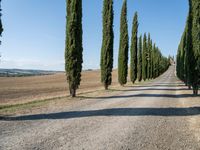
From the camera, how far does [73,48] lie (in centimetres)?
2245

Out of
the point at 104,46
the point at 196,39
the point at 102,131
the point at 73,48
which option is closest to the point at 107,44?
the point at 104,46

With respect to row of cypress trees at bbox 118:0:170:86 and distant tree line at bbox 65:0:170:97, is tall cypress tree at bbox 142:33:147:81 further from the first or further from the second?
distant tree line at bbox 65:0:170:97

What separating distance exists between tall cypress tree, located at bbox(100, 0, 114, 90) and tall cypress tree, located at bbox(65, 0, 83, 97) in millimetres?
10026

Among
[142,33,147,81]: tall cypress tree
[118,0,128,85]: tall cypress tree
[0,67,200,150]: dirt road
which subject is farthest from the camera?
[142,33,147,81]: tall cypress tree

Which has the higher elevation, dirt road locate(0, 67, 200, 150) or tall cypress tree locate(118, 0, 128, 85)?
tall cypress tree locate(118, 0, 128, 85)

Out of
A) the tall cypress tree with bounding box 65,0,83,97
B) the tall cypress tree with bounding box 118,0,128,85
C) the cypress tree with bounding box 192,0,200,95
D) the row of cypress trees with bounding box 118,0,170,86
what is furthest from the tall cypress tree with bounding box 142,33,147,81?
the tall cypress tree with bounding box 65,0,83,97

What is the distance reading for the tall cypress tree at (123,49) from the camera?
133ft

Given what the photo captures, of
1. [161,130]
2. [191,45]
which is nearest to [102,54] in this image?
[191,45]

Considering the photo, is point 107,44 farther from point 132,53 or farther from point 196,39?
point 132,53

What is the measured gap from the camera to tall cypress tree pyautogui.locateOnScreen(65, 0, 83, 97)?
22562 mm

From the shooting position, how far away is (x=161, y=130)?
9.95m

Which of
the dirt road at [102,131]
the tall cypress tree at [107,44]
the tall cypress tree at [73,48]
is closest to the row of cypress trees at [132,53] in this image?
the tall cypress tree at [107,44]

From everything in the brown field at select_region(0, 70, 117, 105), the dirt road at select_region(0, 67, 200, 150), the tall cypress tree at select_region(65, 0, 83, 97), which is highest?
the tall cypress tree at select_region(65, 0, 83, 97)

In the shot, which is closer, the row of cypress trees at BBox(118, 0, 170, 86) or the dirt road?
the dirt road
